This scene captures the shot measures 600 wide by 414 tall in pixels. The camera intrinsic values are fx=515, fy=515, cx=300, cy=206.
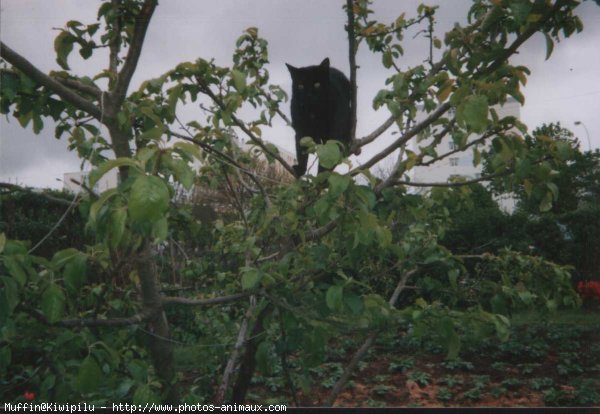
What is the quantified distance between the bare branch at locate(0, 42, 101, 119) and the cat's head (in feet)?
7.78

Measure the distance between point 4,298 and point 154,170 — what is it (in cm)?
46

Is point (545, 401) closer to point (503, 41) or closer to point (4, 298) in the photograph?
point (503, 41)

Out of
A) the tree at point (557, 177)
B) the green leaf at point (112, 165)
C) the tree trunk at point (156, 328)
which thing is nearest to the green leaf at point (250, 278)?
the tree trunk at point (156, 328)

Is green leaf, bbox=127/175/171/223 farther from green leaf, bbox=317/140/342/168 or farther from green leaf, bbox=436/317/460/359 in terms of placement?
green leaf, bbox=436/317/460/359

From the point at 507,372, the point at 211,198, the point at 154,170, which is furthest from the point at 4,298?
the point at 211,198

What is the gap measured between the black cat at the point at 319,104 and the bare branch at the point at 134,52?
6.19 feet

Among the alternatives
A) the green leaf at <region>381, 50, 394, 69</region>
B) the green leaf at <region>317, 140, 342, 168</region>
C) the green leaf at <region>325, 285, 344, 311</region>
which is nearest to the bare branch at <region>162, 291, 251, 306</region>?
the green leaf at <region>325, 285, 344, 311</region>

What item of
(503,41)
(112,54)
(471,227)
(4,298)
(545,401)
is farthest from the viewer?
(471,227)

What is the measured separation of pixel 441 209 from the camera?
2.71 meters

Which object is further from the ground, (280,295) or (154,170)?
(154,170)

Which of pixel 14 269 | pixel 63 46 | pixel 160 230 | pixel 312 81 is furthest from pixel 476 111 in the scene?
pixel 312 81

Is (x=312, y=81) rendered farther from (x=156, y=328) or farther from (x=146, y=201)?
(x=146, y=201)

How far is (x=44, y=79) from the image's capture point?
1411 mm

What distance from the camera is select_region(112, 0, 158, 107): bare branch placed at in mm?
1535
